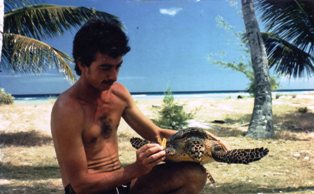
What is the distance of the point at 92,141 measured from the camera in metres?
2.42

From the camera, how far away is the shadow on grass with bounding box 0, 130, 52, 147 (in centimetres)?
928

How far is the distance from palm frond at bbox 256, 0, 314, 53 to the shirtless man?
26.7 feet

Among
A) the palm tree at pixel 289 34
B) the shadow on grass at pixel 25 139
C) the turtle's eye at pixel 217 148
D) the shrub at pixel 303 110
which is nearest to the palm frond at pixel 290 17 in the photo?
the palm tree at pixel 289 34

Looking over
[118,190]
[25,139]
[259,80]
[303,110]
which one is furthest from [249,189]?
[303,110]

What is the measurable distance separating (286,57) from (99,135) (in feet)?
31.6

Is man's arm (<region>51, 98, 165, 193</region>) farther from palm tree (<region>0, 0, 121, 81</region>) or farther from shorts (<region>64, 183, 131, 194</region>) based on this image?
palm tree (<region>0, 0, 121, 81</region>)

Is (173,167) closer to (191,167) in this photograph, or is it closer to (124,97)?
(191,167)

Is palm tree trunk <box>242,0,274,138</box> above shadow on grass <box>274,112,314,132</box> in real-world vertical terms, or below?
above

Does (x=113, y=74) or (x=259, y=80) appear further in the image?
(x=259, y=80)

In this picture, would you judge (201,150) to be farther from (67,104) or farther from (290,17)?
(290,17)

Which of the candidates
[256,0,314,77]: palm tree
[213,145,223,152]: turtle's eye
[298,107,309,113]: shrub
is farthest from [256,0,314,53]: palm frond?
[213,145,223,152]: turtle's eye

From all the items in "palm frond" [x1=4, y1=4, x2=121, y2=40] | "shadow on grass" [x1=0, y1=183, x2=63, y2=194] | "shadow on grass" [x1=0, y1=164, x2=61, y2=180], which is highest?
"palm frond" [x1=4, y1=4, x2=121, y2=40]

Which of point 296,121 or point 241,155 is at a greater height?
point 241,155

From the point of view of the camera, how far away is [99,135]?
8.00ft
